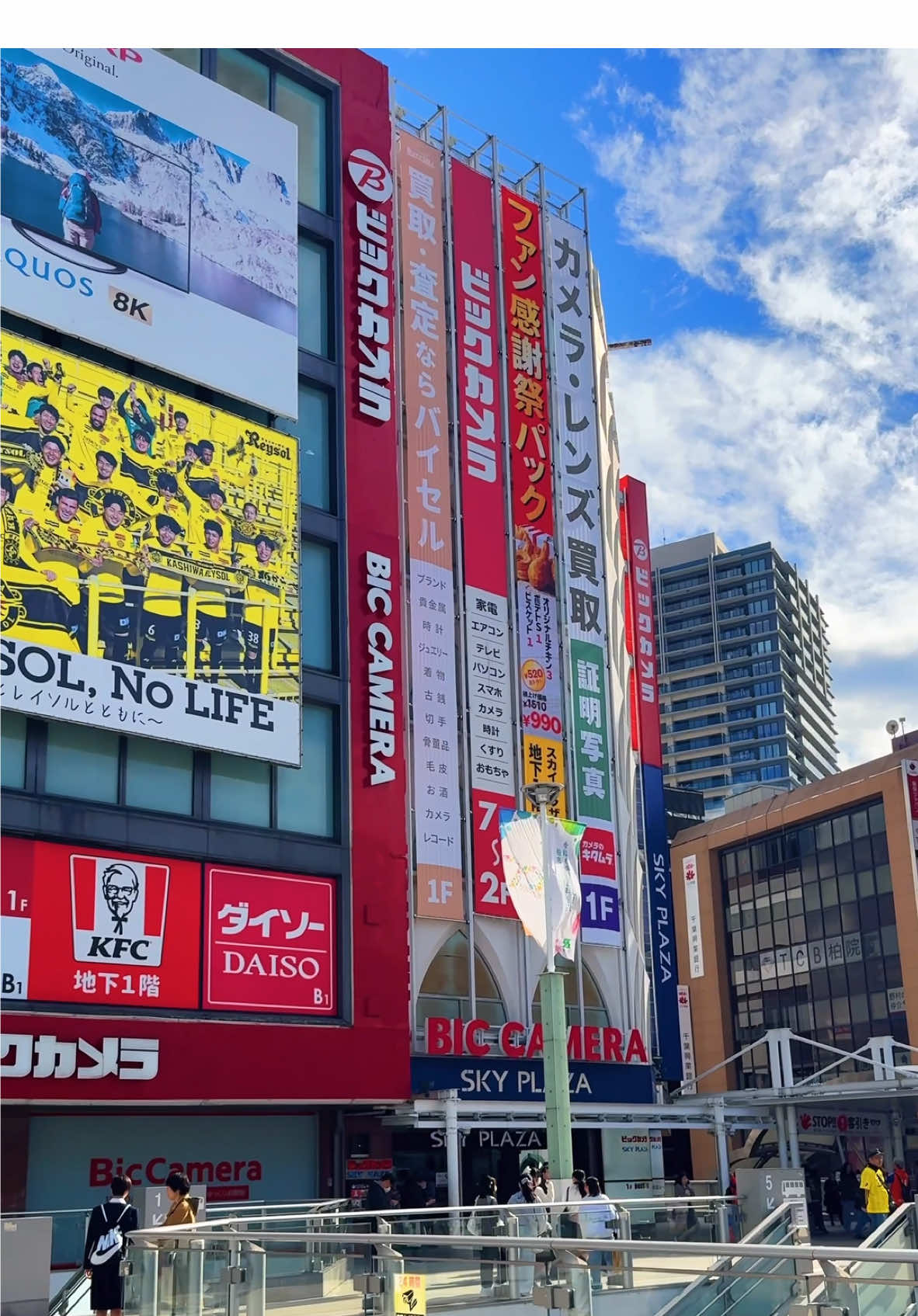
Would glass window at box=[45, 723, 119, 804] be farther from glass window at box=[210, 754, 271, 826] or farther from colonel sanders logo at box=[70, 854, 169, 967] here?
glass window at box=[210, 754, 271, 826]

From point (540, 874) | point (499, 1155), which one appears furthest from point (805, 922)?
point (540, 874)

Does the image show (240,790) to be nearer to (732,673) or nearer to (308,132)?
(308,132)

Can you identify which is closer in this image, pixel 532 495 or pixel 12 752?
pixel 12 752

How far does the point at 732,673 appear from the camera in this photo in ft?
461

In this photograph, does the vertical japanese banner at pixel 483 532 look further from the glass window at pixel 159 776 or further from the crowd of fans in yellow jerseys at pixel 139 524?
the glass window at pixel 159 776

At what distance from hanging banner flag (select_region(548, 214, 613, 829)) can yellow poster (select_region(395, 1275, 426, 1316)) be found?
27.1 meters

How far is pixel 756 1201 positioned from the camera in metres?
19.3

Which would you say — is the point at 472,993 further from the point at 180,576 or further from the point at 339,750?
the point at 180,576

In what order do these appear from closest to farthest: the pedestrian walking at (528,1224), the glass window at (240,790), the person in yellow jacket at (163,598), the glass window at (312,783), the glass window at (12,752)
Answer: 1. the pedestrian walking at (528,1224)
2. the glass window at (12,752)
3. the person in yellow jacket at (163,598)
4. the glass window at (240,790)
5. the glass window at (312,783)

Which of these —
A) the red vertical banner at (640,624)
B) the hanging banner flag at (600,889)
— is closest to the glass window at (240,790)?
the hanging banner flag at (600,889)

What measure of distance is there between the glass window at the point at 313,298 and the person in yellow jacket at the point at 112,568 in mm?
8047

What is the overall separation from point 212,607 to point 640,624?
19175 mm

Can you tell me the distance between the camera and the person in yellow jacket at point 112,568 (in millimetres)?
27484

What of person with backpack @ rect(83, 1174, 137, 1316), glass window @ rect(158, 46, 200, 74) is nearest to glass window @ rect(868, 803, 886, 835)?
glass window @ rect(158, 46, 200, 74)
